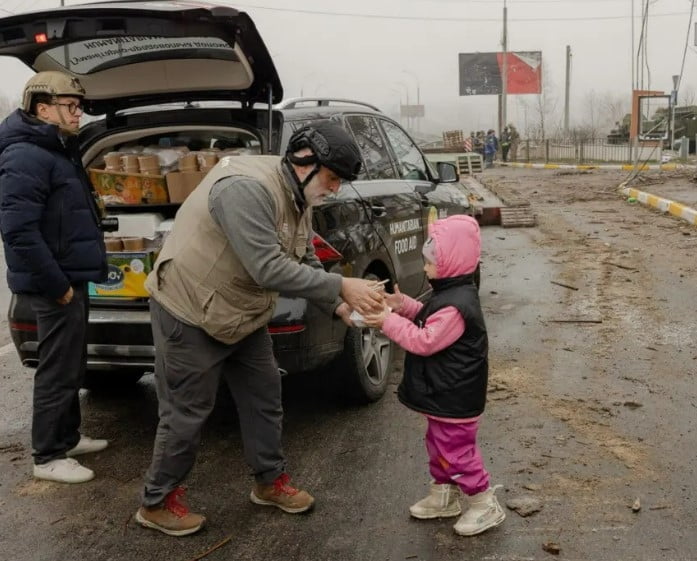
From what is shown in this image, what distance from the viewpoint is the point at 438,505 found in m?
3.37

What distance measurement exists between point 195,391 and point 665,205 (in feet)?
42.2

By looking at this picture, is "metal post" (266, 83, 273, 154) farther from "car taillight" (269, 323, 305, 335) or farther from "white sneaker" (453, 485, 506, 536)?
"white sneaker" (453, 485, 506, 536)

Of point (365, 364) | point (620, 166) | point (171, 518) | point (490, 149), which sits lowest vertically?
point (620, 166)

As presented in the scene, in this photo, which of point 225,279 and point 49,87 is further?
point 49,87

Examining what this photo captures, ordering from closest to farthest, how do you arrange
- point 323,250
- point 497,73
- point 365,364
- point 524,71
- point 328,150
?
1. point 328,150
2. point 323,250
3. point 365,364
4. point 524,71
5. point 497,73

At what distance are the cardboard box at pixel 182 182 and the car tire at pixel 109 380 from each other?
4.08ft

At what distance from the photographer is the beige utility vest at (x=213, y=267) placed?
3057 mm

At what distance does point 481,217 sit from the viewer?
13.4m

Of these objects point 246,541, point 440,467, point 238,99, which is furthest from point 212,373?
point 238,99

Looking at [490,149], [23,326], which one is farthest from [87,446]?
[490,149]

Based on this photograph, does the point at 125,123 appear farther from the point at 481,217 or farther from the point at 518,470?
the point at 481,217

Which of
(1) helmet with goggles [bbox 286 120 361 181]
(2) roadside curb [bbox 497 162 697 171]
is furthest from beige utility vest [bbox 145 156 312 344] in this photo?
(2) roadside curb [bbox 497 162 697 171]

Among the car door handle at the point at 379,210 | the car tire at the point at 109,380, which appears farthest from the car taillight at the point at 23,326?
the car door handle at the point at 379,210

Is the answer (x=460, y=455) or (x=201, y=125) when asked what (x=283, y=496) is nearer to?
(x=460, y=455)
